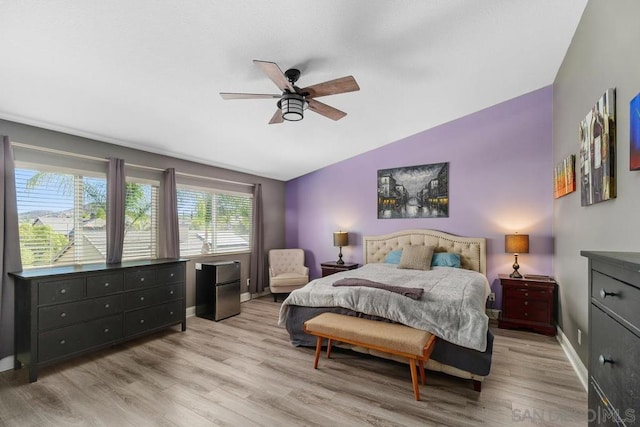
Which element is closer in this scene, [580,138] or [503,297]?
[580,138]

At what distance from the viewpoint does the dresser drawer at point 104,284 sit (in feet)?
9.92

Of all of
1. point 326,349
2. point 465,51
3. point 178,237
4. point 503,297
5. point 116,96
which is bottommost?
point 326,349

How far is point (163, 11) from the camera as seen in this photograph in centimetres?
196

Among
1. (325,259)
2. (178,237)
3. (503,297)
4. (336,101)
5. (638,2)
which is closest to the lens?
(638,2)

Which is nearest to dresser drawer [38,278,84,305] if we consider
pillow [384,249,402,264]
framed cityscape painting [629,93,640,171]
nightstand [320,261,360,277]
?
nightstand [320,261,360,277]

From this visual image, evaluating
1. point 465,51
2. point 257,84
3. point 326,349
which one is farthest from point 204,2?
point 326,349

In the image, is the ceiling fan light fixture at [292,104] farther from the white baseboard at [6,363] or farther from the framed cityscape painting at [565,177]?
the white baseboard at [6,363]

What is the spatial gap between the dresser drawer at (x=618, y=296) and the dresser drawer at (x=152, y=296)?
398cm

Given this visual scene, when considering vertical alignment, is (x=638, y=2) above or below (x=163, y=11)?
below

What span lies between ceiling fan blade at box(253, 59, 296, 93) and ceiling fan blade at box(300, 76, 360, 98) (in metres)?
0.15

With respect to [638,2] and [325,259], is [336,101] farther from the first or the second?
[325,259]

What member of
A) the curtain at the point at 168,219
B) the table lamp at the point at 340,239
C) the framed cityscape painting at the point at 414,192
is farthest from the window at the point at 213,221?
the framed cityscape painting at the point at 414,192

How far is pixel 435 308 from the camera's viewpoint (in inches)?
103

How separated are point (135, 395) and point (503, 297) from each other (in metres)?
4.22
